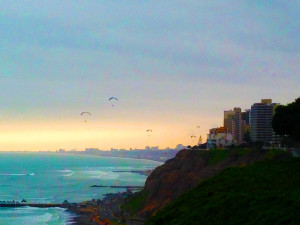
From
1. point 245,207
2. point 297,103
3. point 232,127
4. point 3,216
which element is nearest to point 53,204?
point 3,216

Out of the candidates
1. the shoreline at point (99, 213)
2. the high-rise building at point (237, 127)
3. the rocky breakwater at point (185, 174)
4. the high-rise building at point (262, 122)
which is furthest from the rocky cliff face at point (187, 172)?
the high-rise building at point (237, 127)

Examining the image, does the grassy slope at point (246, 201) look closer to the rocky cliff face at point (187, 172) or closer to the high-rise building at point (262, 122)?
the rocky cliff face at point (187, 172)

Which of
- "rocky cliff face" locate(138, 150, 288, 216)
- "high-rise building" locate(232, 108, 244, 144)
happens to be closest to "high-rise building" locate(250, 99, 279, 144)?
"high-rise building" locate(232, 108, 244, 144)

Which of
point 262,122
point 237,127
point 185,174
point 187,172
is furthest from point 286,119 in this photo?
point 237,127

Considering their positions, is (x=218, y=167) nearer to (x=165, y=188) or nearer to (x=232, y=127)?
(x=165, y=188)

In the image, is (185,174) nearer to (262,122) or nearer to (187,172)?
(187,172)

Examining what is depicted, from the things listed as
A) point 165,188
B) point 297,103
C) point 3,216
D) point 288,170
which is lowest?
point 3,216

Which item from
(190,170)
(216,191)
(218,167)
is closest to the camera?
(216,191)
